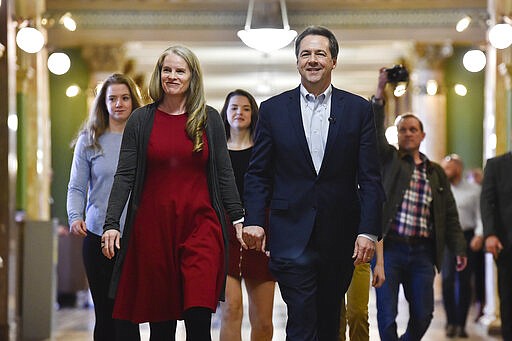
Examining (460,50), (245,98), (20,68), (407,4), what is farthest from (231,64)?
(245,98)

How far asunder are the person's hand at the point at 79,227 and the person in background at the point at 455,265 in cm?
457

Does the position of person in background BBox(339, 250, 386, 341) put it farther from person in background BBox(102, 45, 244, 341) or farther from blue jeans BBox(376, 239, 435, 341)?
person in background BBox(102, 45, 244, 341)

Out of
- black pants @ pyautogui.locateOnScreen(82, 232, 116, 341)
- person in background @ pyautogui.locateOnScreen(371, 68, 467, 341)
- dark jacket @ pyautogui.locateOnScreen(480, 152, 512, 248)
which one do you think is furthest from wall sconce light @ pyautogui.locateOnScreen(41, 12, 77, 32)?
black pants @ pyautogui.locateOnScreen(82, 232, 116, 341)

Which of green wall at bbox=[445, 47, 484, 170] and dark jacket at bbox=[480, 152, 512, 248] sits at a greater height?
green wall at bbox=[445, 47, 484, 170]

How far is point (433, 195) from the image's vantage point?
758 centimetres

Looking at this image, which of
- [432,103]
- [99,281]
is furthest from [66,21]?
[432,103]

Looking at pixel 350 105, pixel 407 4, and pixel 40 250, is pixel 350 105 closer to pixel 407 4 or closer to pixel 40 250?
pixel 40 250

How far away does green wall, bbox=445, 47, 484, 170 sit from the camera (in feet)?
60.8

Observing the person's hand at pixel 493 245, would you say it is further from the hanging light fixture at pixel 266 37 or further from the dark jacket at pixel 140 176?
the hanging light fixture at pixel 266 37

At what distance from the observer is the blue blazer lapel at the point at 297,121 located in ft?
16.9

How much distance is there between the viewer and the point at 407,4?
658 inches

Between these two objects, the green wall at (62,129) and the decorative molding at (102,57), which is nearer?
the green wall at (62,129)

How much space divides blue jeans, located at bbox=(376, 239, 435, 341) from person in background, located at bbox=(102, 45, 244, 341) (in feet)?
7.47

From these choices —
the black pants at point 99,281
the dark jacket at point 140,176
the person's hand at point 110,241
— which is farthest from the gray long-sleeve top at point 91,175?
the person's hand at point 110,241
